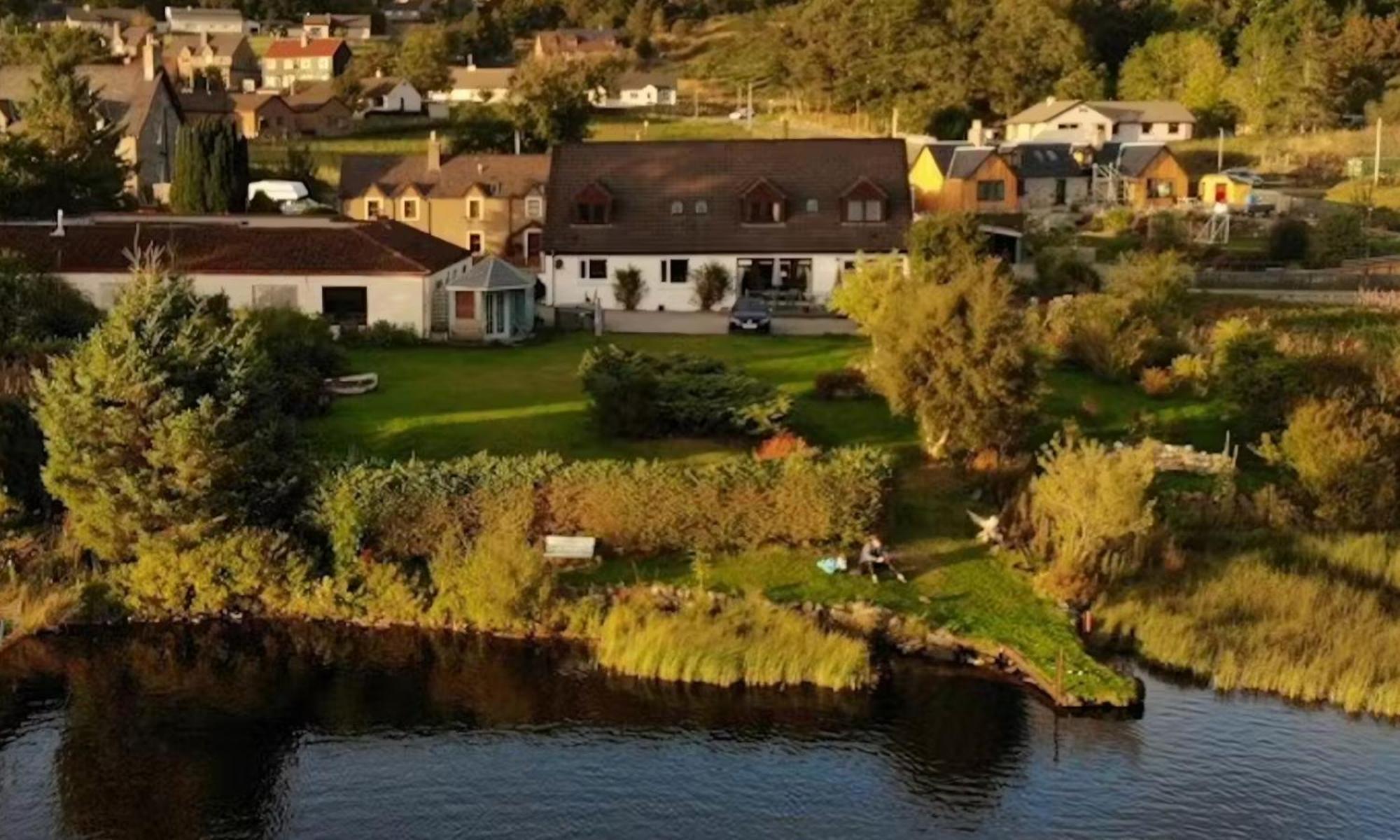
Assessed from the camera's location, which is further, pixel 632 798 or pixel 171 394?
pixel 171 394

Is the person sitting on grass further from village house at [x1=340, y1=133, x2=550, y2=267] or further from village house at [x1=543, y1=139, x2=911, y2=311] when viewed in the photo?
village house at [x1=340, y1=133, x2=550, y2=267]

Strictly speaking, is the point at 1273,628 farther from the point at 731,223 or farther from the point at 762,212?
the point at 731,223

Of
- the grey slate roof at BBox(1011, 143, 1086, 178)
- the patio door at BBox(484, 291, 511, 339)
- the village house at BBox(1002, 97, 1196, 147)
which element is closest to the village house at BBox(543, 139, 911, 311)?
the patio door at BBox(484, 291, 511, 339)

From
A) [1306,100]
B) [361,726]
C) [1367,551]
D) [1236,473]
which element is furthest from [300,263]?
[1306,100]

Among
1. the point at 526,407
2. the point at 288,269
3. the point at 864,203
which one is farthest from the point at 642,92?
the point at 526,407

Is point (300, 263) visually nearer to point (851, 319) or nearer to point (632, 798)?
point (851, 319)

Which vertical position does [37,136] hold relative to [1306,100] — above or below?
below

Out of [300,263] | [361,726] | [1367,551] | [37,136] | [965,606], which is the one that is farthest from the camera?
[37,136]
